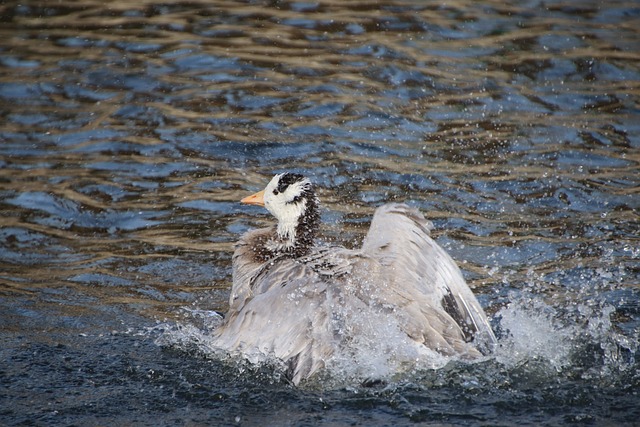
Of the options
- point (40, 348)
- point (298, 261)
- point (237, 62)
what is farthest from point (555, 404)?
point (237, 62)

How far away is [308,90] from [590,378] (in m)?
6.68

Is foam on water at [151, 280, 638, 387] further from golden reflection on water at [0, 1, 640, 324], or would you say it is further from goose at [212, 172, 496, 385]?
golden reflection on water at [0, 1, 640, 324]

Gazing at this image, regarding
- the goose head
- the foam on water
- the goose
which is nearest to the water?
the foam on water

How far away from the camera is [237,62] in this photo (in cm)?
1273

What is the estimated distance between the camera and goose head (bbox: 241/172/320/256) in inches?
295

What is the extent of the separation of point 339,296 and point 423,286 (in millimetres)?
746

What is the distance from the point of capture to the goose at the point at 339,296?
20.1ft

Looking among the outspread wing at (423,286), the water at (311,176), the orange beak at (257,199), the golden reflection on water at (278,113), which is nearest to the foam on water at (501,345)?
the water at (311,176)

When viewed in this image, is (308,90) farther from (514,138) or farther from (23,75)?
(23,75)

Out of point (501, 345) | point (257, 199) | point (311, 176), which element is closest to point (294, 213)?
point (257, 199)

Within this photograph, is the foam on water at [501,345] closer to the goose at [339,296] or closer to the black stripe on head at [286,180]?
the goose at [339,296]

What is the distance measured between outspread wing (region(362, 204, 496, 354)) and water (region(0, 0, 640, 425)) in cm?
25

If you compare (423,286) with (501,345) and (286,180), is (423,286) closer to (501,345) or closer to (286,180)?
(501,345)

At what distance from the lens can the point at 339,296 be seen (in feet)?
20.3
